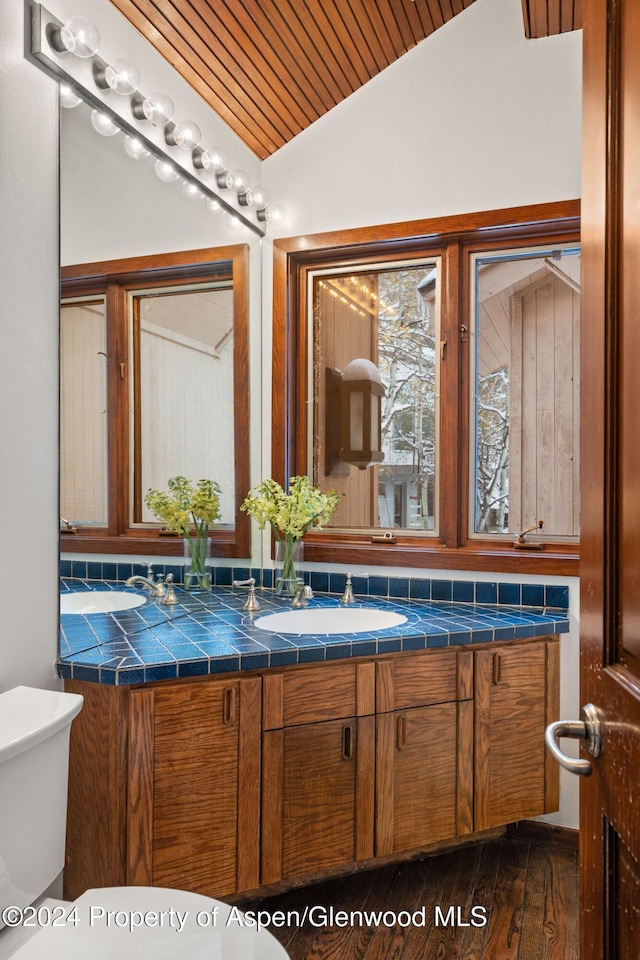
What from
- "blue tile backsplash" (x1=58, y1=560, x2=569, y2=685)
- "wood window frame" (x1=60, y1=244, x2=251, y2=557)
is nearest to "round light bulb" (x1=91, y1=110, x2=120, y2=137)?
"wood window frame" (x1=60, y1=244, x2=251, y2=557)

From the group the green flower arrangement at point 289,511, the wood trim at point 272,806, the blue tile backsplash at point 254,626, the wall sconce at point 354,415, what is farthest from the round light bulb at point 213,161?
the wood trim at point 272,806

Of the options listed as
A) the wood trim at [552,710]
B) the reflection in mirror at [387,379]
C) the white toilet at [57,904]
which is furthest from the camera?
the reflection in mirror at [387,379]

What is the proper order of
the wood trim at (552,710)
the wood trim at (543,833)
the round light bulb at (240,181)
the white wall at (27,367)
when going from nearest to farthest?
the white wall at (27,367)
the wood trim at (552,710)
the wood trim at (543,833)
the round light bulb at (240,181)

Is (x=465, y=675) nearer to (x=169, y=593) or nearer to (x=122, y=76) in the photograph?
(x=169, y=593)

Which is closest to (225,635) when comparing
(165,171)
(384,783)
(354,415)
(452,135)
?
(384,783)

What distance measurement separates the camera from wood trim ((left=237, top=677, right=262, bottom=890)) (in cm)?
170

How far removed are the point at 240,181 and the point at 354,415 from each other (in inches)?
36.6

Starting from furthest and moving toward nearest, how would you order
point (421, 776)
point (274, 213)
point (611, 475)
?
point (274, 213), point (421, 776), point (611, 475)

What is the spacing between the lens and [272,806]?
1.74 m

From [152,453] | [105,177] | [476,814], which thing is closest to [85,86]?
[105,177]

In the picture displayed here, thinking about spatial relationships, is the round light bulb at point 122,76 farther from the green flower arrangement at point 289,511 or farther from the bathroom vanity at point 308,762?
the bathroom vanity at point 308,762

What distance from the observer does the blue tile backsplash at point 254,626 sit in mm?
1613

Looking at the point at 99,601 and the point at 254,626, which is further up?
the point at 99,601

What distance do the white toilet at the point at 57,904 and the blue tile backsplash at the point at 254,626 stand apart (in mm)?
317
